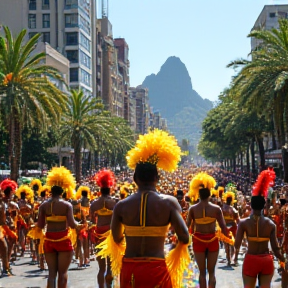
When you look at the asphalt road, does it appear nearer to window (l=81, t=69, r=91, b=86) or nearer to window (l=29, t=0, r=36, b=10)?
window (l=81, t=69, r=91, b=86)

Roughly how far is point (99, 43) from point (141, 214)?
332ft

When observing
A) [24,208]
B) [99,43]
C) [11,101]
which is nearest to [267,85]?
[11,101]

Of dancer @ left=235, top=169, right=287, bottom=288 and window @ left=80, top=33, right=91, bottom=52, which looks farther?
window @ left=80, top=33, right=91, bottom=52

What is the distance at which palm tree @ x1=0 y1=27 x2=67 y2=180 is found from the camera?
2862 centimetres

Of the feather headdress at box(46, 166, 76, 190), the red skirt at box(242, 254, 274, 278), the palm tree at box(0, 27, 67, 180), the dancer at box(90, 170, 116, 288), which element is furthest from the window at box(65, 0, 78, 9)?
the red skirt at box(242, 254, 274, 278)

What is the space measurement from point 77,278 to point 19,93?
17043mm

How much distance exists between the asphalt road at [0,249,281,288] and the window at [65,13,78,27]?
7060 cm

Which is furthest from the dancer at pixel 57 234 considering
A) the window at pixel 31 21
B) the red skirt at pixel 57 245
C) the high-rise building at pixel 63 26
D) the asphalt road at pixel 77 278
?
the window at pixel 31 21

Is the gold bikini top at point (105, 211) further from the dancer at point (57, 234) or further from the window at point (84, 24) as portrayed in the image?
the window at point (84, 24)

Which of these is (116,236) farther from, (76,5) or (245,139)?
(76,5)

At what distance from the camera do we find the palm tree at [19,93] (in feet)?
93.9

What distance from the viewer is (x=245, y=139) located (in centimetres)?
6269

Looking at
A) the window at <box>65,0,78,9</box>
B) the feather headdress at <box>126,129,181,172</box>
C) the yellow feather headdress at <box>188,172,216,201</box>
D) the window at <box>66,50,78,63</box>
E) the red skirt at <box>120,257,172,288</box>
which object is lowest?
the red skirt at <box>120,257,172,288</box>

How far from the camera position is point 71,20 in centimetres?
8400
